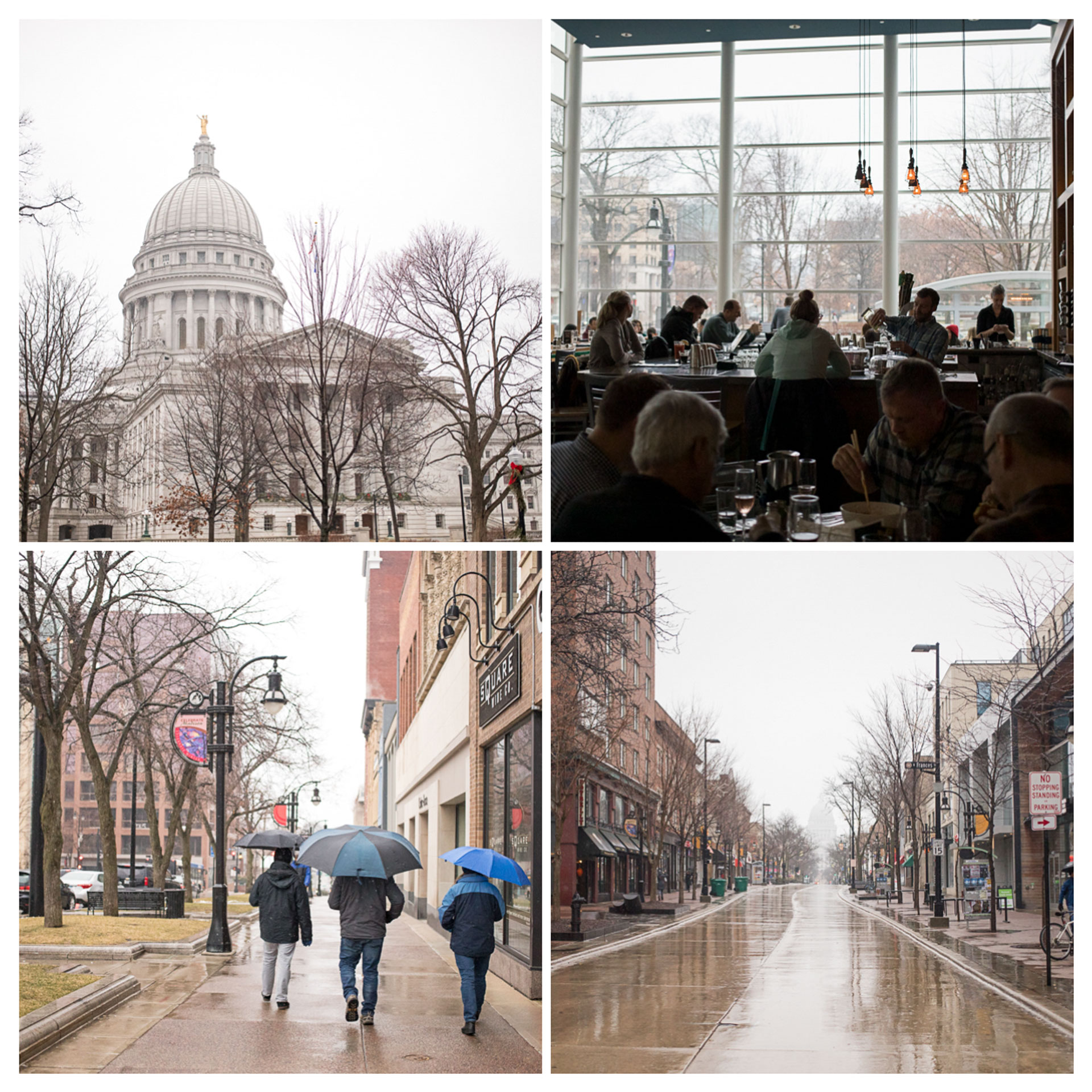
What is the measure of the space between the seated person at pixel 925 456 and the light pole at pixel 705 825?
5.02ft

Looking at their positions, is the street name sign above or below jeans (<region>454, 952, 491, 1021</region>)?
above

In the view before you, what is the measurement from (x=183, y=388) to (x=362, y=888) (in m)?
2.69

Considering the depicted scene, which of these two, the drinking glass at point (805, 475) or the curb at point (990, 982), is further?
the curb at point (990, 982)

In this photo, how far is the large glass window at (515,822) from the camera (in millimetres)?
5402

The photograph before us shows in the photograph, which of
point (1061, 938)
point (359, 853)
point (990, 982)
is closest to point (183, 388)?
point (359, 853)

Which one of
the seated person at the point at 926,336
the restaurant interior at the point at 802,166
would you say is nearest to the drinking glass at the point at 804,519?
the seated person at the point at 926,336

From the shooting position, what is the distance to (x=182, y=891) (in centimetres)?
944

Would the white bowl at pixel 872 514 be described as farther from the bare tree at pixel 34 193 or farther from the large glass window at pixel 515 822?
the bare tree at pixel 34 193

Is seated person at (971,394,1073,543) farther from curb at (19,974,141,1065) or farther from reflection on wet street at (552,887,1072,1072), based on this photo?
curb at (19,974,141,1065)

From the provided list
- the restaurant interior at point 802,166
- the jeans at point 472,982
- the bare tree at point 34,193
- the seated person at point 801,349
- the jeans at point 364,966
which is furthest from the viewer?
the restaurant interior at point 802,166

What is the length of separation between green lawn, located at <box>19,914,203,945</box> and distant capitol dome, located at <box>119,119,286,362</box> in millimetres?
2840

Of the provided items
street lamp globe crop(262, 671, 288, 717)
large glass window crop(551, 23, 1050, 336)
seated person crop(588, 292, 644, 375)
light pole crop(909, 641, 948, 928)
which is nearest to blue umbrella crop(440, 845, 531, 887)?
light pole crop(909, 641, 948, 928)

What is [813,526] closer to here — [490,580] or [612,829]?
[612,829]

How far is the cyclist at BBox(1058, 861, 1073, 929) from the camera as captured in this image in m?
4.16
